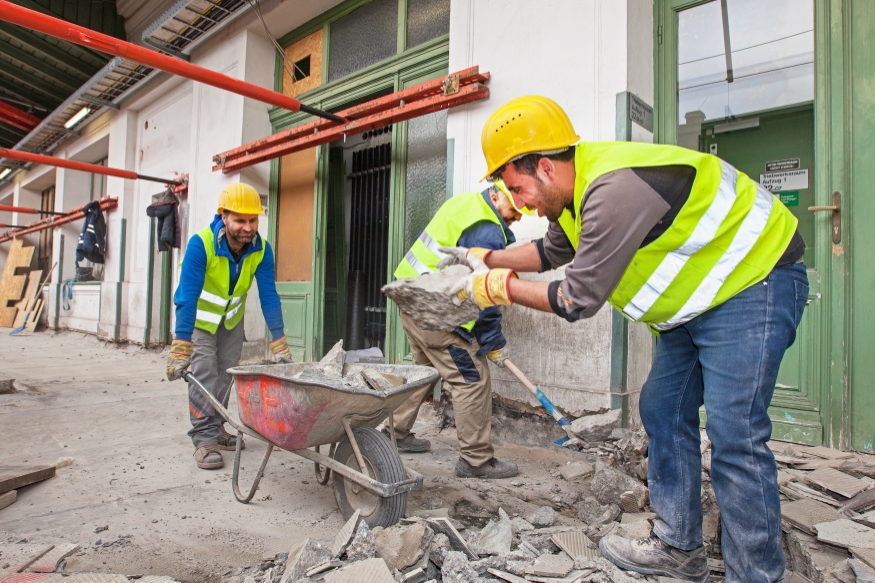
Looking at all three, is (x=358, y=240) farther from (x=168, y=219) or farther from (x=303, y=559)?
(x=303, y=559)

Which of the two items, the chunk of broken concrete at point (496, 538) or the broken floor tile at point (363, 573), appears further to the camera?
the chunk of broken concrete at point (496, 538)

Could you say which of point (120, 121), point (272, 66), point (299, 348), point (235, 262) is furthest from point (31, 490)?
point (120, 121)

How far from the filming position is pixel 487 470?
9.77 ft

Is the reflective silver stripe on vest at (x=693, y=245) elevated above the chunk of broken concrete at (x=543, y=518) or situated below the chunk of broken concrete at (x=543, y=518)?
above

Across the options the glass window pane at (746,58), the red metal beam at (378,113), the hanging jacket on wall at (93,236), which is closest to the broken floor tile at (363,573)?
the red metal beam at (378,113)

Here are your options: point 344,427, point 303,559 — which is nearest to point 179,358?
point 344,427

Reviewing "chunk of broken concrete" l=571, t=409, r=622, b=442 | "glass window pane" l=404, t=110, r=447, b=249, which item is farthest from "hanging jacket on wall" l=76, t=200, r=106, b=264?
"chunk of broken concrete" l=571, t=409, r=622, b=442

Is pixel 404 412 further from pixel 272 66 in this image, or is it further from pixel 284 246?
pixel 272 66

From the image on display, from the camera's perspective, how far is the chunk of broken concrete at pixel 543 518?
2.28m

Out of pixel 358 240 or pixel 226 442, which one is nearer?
pixel 226 442

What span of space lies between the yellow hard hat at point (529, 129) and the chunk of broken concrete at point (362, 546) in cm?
139

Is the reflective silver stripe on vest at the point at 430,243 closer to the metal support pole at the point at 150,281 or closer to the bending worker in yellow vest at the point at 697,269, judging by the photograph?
the bending worker in yellow vest at the point at 697,269

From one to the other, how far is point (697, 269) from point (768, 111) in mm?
2320

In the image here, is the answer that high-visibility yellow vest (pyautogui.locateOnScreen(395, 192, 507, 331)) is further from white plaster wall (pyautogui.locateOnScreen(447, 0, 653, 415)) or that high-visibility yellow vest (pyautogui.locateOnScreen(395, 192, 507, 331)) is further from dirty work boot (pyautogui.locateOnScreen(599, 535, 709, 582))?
dirty work boot (pyautogui.locateOnScreen(599, 535, 709, 582))
